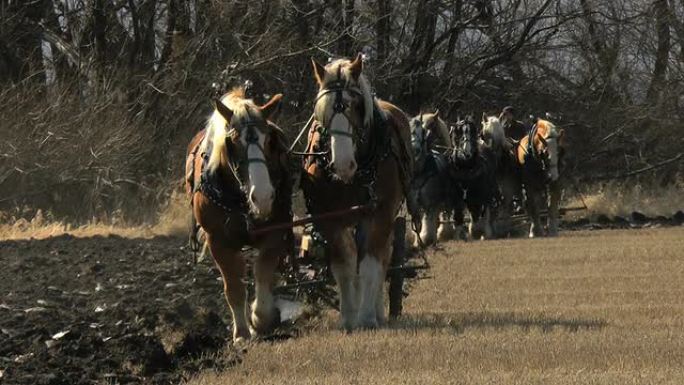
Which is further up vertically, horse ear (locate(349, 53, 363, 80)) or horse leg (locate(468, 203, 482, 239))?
horse ear (locate(349, 53, 363, 80))

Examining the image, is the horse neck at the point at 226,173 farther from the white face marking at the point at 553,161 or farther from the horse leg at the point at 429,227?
the white face marking at the point at 553,161

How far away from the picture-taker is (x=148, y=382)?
25.5ft

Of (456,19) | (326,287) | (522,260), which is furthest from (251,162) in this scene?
(456,19)

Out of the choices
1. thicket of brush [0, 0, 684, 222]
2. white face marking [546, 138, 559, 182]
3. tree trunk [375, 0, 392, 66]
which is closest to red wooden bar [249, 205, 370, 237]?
thicket of brush [0, 0, 684, 222]

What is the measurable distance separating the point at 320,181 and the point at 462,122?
11064 mm

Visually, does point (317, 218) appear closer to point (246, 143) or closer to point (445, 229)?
point (246, 143)

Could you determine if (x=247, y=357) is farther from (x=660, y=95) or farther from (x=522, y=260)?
(x=660, y=95)

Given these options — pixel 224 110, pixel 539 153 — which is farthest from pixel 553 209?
pixel 224 110

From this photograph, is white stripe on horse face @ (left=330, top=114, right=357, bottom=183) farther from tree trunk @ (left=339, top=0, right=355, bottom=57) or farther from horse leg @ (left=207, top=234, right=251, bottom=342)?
tree trunk @ (left=339, top=0, right=355, bottom=57)

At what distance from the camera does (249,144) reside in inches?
356

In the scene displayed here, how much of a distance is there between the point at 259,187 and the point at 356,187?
4.36ft

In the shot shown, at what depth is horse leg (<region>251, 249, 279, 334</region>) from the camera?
9.53 meters

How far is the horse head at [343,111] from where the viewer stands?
9.34 meters

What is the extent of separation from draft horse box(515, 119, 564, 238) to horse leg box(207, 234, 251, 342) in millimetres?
14318
